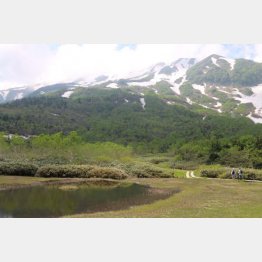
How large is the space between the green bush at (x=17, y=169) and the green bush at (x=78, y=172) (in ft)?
4.44

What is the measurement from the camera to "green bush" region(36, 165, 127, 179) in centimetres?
5616

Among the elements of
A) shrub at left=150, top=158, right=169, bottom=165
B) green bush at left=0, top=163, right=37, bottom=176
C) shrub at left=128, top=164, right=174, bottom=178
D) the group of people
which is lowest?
shrub at left=150, top=158, right=169, bottom=165

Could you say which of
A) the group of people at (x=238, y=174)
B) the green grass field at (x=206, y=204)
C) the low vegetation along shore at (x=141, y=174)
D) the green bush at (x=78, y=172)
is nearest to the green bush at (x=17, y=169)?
the low vegetation along shore at (x=141, y=174)

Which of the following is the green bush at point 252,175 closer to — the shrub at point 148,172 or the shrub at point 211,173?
the shrub at point 211,173

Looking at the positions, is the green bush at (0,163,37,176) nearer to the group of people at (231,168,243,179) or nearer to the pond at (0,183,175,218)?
the pond at (0,183,175,218)

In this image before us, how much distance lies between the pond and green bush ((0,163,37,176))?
40.3 feet

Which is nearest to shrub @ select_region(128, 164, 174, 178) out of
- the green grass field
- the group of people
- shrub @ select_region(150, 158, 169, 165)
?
the group of people

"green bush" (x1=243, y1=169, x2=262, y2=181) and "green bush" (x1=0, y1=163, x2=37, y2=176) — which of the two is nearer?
"green bush" (x1=243, y1=169, x2=262, y2=181)

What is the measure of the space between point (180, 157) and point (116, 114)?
3215 inches

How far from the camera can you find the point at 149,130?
409ft

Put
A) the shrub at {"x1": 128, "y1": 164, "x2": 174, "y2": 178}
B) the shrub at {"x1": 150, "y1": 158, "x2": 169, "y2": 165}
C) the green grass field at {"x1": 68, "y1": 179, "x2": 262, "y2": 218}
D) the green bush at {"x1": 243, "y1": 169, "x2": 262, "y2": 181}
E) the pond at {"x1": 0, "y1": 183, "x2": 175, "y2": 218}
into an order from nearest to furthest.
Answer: the green grass field at {"x1": 68, "y1": 179, "x2": 262, "y2": 218}, the pond at {"x1": 0, "y1": 183, "x2": 175, "y2": 218}, the green bush at {"x1": 243, "y1": 169, "x2": 262, "y2": 181}, the shrub at {"x1": 128, "y1": 164, "x2": 174, "y2": 178}, the shrub at {"x1": 150, "y1": 158, "x2": 169, "y2": 165}

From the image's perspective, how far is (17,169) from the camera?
5597 centimetres

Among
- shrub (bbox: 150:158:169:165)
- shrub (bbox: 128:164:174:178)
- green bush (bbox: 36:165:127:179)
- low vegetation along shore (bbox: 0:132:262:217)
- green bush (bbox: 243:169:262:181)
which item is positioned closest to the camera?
low vegetation along shore (bbox: 0:132:262:217)

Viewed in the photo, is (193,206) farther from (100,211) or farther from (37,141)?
(37,141)
